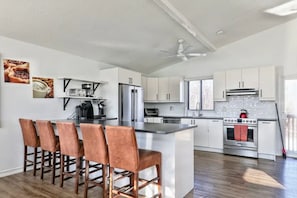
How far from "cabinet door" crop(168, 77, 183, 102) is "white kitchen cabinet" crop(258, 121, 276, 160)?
94.1 inches

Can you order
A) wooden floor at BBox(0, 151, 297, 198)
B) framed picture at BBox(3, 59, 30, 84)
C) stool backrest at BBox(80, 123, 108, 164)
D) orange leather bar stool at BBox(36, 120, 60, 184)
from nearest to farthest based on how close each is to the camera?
stool backrest at BBox(80, 123, 108, 164) → wooden floor at BBox(0, 151, 297, 198) → orange leather bar stool at BBox(36, 120, 60, 184) → framed picture at BBox(3, 59, 30, 84)

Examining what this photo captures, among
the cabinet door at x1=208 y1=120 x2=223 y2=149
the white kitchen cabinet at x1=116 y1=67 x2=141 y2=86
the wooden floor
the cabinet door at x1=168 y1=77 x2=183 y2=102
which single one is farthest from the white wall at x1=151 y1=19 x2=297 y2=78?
the wooden floor

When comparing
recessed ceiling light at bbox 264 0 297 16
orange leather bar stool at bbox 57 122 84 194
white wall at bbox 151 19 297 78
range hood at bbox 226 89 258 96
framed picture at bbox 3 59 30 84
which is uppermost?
recessed ceiling light at bbox 264 0 297 16

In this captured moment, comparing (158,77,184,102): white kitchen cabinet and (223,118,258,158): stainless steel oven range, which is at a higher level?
(158,77,184,102): white kitchen cabinet

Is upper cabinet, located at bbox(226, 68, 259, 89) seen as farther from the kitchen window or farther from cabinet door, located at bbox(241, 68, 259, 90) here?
the kitchen window

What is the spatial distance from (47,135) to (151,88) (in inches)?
156

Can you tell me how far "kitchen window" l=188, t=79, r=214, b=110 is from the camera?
6208 millimetres

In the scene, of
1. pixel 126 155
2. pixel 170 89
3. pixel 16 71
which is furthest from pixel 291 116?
pixel 16 71

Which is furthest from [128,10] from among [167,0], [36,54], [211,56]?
[211,56]

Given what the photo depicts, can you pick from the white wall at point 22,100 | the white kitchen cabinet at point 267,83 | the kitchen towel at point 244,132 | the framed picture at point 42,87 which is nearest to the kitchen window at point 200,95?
the kitchen towel at point 244,132

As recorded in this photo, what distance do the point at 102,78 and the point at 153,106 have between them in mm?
2589

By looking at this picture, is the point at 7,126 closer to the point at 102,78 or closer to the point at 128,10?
the point at 102,78

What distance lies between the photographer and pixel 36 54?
4012 millimetres

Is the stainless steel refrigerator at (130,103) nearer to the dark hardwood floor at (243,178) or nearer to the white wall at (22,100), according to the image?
the white wall at (22,100)
